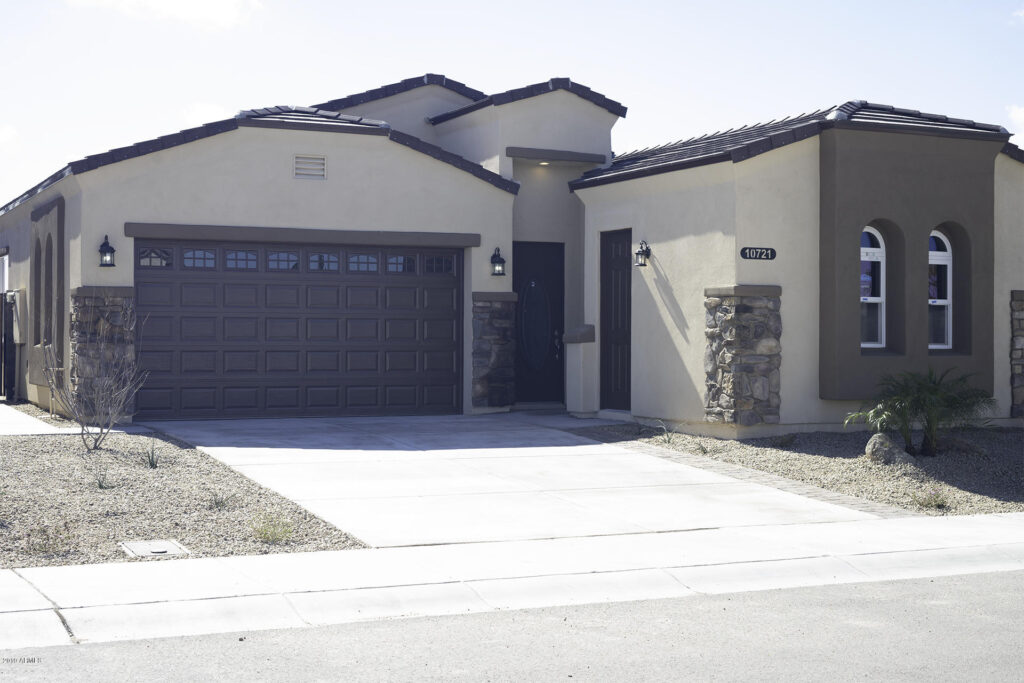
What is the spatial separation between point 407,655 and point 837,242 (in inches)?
422

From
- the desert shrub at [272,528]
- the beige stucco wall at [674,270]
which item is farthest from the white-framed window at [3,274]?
the desert shrub at [272,528]

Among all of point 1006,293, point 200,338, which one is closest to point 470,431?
point 200,338

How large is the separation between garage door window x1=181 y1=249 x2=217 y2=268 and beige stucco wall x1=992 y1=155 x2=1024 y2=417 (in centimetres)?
1136

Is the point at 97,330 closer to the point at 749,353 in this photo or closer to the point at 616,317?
the point at 616,317

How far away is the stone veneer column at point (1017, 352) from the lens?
665 inches

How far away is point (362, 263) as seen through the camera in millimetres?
18141

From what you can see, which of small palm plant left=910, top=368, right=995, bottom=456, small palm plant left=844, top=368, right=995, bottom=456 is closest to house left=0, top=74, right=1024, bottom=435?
small palm plant left=844, top=368, right=995, bottom=456

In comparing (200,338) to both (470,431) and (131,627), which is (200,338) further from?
(131,627)

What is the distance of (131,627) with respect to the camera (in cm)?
677

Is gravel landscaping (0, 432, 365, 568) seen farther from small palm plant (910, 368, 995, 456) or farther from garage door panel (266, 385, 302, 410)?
small palm plant (910, 368, 995, 456)

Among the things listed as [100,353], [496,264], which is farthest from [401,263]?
[100,353]

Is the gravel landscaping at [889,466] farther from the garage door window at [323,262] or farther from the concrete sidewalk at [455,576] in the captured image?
the garage door window at [323,262]

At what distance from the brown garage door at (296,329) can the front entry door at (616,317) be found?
234cm

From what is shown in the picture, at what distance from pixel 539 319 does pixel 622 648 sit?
1323 cm
